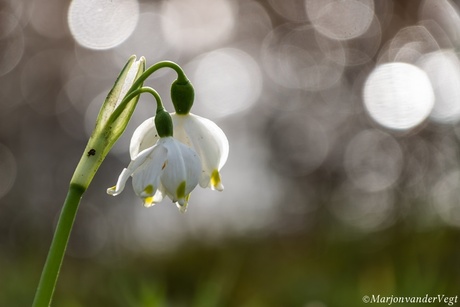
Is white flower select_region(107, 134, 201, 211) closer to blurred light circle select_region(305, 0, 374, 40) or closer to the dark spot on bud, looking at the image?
the dark spot on bud

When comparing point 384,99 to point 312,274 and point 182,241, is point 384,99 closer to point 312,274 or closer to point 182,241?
point 182,241

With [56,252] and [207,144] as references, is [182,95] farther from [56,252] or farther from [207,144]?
[56,252]

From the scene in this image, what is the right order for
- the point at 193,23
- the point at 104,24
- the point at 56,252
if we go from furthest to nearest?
1. the point at 193,23
2. the point at 104,24
3. the point at 56,252

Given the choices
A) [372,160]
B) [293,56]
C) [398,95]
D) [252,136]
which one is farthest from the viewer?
[293,56]

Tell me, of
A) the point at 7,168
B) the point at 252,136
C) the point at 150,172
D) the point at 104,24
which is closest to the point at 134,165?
the point at 150,172

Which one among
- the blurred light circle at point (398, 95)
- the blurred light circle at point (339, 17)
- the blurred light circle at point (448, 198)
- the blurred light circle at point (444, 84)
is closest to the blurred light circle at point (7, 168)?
the blurred light circle at point (339, 17)

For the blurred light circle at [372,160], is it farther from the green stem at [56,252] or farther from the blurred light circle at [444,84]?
the green stem at [56,252]

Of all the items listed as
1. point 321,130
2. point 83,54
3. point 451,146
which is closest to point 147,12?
point 83,54
